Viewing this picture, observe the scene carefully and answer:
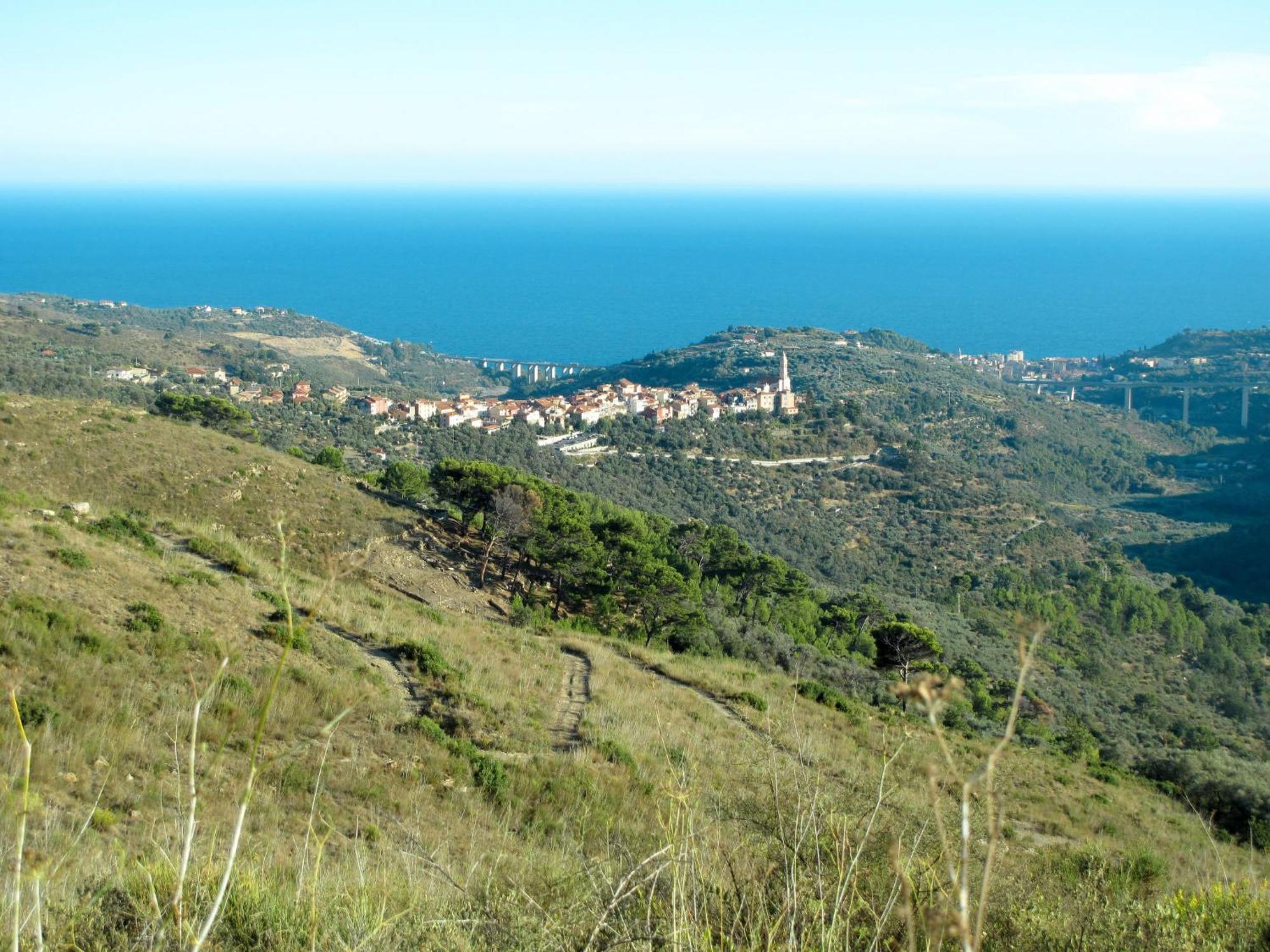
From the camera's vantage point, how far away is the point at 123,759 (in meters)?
4.53

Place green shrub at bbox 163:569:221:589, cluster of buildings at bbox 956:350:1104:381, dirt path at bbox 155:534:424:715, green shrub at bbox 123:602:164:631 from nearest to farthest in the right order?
green shrub at bbox 123:602:164:631 → dirt path at bbox 155:534:424:715 → green shrub at bbox 163:569:221:589 → cluster of buildings at bbox 956:350:1104:381

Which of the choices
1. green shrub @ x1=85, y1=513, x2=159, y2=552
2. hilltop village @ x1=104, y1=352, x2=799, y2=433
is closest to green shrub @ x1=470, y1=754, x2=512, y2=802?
green shrub @ x1=85, y1=513, x2=159, y2=552

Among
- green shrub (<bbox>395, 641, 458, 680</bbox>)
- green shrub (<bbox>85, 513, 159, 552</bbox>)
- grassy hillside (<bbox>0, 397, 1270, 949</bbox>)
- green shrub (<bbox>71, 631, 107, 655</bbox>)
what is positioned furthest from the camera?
green shrub (<bbox>85, 513, 159, 552</bbox>)

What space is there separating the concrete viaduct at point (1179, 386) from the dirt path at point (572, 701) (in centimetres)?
5144

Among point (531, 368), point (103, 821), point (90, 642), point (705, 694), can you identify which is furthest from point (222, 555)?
point (531, 368)

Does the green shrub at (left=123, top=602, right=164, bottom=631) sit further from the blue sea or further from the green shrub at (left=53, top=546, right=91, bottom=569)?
the blue sea

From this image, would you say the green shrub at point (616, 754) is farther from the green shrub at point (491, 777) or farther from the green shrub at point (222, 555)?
the green shrub at point (222, 555)

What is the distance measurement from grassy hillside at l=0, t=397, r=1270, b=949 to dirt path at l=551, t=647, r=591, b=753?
49 mm

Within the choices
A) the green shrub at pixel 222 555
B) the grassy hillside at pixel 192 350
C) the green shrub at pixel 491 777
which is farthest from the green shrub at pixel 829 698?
the grassy hillside at pixel 192 350

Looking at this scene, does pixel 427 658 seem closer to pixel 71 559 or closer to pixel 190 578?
pixel 190 578

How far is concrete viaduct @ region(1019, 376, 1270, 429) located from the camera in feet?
172

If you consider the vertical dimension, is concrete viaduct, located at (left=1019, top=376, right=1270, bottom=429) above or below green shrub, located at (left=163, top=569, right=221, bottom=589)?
below

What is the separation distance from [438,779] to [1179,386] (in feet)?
203

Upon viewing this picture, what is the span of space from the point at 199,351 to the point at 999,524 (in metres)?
36.7
